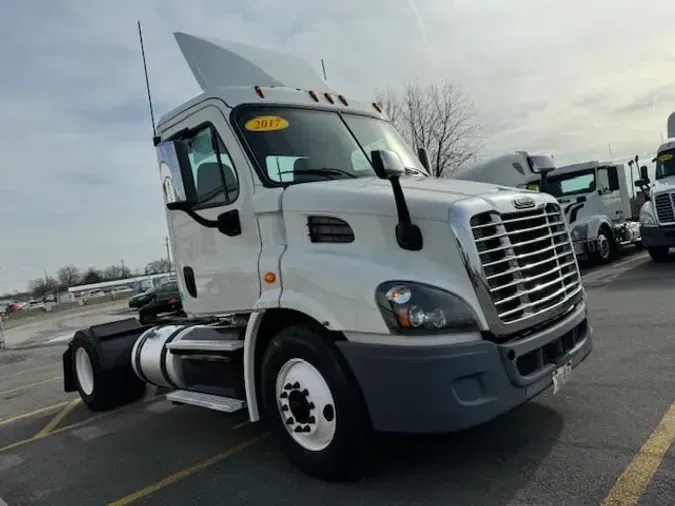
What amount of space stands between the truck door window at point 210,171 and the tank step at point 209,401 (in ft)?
4.96

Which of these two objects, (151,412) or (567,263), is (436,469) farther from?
(151,412)

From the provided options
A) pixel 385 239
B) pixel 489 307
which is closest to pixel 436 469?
pixel 489 307

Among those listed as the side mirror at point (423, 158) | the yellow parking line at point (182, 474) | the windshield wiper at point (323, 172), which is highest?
the side mirror at point (423, 158)

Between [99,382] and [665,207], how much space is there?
12689 mm

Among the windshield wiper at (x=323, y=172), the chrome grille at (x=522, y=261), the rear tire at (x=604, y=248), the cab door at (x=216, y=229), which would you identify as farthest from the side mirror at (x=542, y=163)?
the rear tire at (x=604, y=248)

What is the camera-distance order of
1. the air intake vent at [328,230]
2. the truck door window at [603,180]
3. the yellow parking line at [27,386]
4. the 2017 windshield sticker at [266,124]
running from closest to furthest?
the air intake vent at [328,230], the 2017 windshield sticker at [266,124], the yellow parking line at [27,386], the truck door window at [603,180]

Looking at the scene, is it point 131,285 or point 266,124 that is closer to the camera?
point 266,124

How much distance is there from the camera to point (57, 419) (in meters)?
7.39

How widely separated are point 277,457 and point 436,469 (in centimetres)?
128

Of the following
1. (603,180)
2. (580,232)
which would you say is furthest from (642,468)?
(603,180)

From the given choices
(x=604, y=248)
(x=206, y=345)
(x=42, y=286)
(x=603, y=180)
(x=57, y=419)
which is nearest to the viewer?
(x=206, y=345)

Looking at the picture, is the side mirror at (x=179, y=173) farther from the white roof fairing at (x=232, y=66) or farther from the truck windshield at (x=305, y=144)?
the white roof fairing at (x=232, y=66)

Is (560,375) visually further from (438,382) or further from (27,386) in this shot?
(27,386)

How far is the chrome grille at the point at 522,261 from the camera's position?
3.76m
